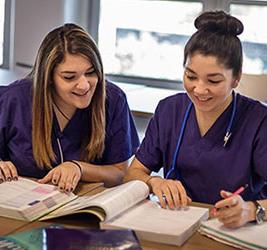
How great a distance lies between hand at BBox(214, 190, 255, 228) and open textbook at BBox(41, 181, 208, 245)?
68 millimetres

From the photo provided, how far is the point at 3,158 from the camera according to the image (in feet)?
6.48

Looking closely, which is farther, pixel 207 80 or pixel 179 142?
pixel 179 142

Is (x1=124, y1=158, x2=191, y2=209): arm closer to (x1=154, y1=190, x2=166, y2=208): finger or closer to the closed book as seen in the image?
(x1=154, y1=190, x2=166, y2=208): finger

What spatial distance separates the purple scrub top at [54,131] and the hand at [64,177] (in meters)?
0.21

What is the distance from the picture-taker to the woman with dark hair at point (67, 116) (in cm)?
183

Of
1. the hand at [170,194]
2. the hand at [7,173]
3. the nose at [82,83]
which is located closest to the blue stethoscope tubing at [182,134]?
the hand at [170,194]

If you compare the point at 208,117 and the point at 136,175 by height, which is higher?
the point at 208,117

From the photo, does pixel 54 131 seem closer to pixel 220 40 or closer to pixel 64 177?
pixel 64 177

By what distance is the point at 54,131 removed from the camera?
6.26 feet

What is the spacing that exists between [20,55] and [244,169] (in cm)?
203

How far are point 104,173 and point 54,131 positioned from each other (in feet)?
0.73

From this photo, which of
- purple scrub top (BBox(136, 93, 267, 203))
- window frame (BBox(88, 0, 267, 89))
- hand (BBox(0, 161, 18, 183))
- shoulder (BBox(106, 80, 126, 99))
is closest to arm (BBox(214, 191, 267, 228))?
purple scrub top (BBox(136, 93, 267, 203))

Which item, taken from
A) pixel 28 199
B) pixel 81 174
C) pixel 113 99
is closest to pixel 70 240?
pixel 28 199

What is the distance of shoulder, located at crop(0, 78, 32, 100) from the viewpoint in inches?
76.9
